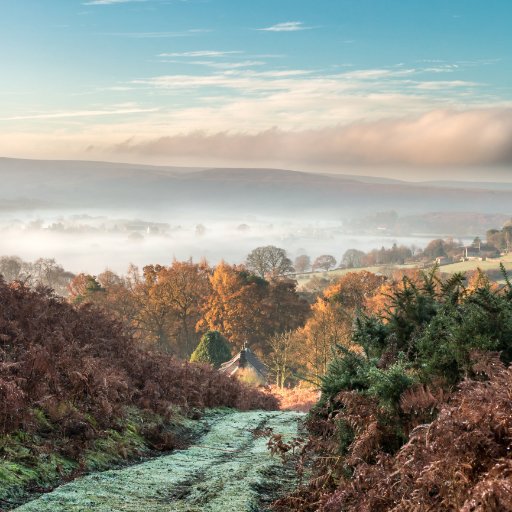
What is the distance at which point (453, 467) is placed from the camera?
5059mm

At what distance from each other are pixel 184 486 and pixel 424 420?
3074 millimetres

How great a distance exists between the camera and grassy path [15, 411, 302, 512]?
23.1 ft

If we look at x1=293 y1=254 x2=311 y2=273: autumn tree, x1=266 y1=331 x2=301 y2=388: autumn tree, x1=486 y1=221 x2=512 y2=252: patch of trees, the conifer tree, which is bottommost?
x1=266 y1=331 x2=301 y2=388: autumn tree

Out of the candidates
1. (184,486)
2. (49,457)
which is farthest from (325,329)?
(184,486)

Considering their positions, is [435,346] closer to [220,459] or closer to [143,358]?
[220,459]

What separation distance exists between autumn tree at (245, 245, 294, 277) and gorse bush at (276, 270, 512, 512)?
87.3 m

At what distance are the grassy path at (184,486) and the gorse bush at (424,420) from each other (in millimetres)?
658

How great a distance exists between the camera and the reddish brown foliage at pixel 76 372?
382 inches

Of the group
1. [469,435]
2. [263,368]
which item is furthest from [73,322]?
[263,368]

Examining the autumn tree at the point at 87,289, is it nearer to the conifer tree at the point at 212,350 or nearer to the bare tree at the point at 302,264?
the conifer tree at the point at 212,350

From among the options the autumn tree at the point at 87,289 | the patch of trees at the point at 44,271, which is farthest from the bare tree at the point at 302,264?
the autumn tree at the point at 87,289

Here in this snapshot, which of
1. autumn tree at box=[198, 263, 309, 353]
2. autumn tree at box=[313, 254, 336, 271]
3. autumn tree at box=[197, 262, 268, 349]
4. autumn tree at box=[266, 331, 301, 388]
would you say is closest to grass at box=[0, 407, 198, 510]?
autumn tree at box=[266, 331, 301, 388]

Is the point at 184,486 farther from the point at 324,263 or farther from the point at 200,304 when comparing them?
the point at 324,263

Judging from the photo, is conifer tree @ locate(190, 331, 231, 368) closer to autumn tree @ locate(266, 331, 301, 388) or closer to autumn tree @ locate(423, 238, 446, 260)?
autumn tree @ locate(266, 331, 301, 388)
